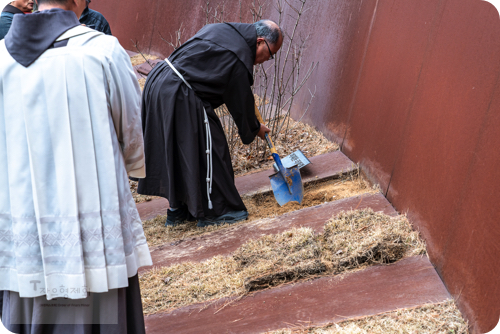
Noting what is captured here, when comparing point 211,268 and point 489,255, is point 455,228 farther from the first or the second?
point 211,268

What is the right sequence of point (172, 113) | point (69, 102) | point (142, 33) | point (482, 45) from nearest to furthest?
point (69, 102), point (482, 45), point (172, 113), point (142, 33)

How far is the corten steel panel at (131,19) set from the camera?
35.1 ft

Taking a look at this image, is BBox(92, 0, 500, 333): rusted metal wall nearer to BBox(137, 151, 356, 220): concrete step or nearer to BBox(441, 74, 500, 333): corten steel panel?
BBox(441, 74, 500, 333): corten steel panel

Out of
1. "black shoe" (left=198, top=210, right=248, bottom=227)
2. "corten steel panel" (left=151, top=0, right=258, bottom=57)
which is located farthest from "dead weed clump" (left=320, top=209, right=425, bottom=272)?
"corten steel panel" (left=151, top=0, right=258, bottom=57)

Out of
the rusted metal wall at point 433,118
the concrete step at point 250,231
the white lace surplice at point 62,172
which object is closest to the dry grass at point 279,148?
the rusted metal wall at point 433,118

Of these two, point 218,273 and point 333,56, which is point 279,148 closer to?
point 333,56

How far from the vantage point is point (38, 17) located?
189cm

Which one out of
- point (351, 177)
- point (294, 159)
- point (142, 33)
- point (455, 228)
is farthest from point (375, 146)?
point (142, 33)

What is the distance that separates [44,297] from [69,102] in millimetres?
856

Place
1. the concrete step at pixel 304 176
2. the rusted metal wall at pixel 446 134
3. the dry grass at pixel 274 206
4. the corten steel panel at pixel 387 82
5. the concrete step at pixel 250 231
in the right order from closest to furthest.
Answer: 1. the rusted metal wall at pixel 446 134
2. the corten steel panel at pixel 387 82
3. the concrete step at pixel 250 231
4. the dry grass at pixel 274 206
5. the concrete step at pixel 304 176

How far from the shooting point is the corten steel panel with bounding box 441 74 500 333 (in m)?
2.13

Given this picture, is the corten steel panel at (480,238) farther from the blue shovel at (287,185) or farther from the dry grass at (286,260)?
the blue shovel at (287,185)

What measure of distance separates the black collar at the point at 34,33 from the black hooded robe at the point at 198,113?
1.91m

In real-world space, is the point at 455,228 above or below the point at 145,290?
above
